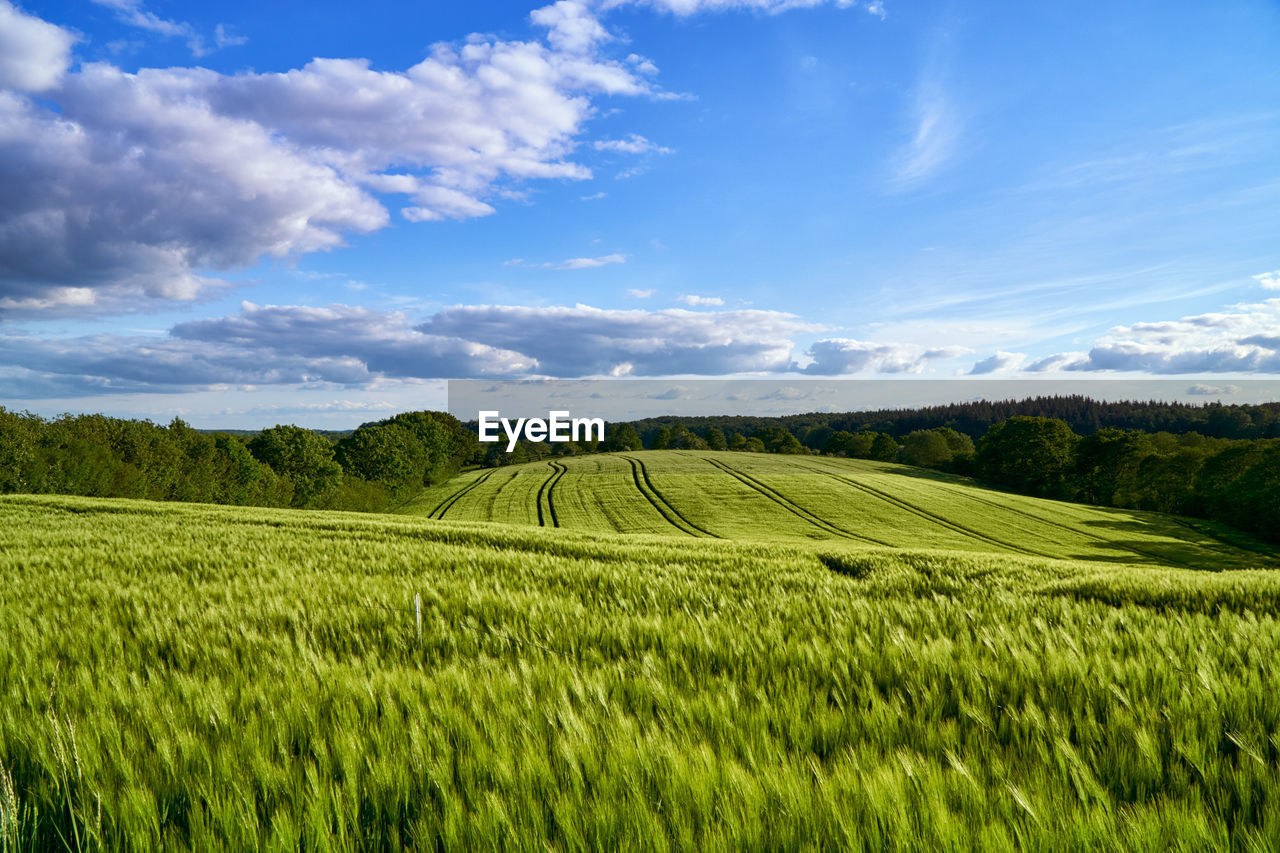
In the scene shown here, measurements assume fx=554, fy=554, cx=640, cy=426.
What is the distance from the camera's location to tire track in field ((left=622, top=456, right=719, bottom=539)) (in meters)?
47.5

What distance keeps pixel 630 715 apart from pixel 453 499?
65.5 metres

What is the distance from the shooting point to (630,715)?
277 cm

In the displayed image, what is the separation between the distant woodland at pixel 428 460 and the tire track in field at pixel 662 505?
32.8m

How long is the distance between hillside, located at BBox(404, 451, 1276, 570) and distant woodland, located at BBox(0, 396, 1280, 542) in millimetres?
7848

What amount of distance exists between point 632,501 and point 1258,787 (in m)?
56.7

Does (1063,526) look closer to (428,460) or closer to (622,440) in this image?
(428,460)

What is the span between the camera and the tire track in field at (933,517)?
42.4 metres

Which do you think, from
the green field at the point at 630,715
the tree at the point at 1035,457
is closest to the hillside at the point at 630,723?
the green field at the point at 630,715

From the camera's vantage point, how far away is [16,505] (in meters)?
23.1

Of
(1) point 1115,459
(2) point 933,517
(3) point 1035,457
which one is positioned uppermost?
(3) point 1035,457

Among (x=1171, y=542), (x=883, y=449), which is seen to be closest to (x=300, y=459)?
(x=1171, y=542)

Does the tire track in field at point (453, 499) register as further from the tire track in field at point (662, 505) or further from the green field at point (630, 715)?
the green field at point (630, 715)

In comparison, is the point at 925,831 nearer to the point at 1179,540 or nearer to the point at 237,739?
the point at 237,739

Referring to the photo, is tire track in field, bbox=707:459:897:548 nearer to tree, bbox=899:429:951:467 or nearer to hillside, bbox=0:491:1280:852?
hillside, bbox=0:491:1280:852
